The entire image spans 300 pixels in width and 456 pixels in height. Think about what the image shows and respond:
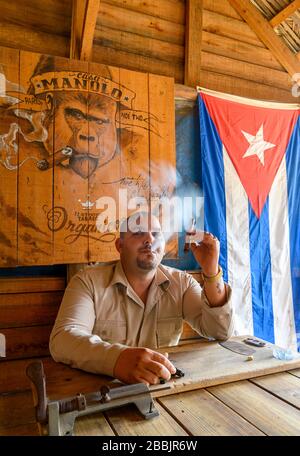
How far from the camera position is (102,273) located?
1.71m

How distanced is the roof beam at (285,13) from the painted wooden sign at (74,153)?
1.67 m

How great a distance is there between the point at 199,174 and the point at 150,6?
176cm

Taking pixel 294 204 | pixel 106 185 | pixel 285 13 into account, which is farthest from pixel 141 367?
pixel 285 13

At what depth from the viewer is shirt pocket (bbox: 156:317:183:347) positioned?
→ 1678 millimetres

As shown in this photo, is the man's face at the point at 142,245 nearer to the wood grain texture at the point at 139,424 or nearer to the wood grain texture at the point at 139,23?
the wood grain texture at the point at 139,424

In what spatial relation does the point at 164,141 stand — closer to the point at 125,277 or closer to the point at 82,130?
the point at 82,130

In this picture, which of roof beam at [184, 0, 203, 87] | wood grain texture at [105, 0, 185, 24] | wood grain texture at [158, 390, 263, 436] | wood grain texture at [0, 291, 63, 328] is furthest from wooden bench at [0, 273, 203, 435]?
wood grain texture at [105, 0, 185, 24]

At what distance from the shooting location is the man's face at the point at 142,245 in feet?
5.61

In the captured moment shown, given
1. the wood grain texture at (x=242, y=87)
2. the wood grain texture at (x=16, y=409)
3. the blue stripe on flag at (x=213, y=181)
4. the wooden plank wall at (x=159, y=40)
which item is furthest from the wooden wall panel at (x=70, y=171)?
the wood grain texture at (x=16, y=409)

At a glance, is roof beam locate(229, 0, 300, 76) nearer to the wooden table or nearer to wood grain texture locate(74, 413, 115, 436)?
the wooden table

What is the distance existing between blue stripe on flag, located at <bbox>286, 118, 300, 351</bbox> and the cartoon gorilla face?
6.93 ft

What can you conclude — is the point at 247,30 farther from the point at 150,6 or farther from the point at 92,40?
the point at 92,40
